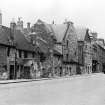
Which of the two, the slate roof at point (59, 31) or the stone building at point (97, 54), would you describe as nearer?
the slate roof at point (59, 31)

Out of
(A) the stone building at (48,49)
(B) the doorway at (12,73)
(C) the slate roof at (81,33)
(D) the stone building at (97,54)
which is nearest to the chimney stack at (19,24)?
(A) the stone building at (48,49)

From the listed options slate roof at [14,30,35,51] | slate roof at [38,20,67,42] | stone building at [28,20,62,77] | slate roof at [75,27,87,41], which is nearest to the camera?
slate roof at [14,30,35,51]

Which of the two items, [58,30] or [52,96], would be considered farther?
[58,30]

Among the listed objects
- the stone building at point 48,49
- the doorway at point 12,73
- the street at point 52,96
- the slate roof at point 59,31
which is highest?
the slate roof at point 59,31

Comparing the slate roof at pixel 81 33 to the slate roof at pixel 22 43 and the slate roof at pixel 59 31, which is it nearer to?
the slate roof at pixel 59 31

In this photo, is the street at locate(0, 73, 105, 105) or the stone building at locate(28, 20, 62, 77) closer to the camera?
the street at locate(0, 73, 105, 105)

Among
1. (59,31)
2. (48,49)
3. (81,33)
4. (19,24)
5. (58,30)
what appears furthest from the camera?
(81,33)

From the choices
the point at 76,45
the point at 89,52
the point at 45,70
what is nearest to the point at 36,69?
the point at 45,70

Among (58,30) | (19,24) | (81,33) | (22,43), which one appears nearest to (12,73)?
(22,43)

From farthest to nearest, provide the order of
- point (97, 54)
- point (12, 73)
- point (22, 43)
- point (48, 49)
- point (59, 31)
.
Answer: point (97, 54), point (59, 31), point (48, 49), point (22, 43), point (12, 73)

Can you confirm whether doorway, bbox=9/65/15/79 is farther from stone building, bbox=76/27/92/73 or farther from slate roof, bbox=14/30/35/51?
stone building, bbox=76/27/92/73

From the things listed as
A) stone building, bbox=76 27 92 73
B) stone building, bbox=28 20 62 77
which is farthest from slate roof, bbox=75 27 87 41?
stone building, bbox=28 20 62 77

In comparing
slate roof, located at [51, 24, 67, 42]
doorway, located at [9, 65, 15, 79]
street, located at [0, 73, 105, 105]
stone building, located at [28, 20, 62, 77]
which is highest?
slate roof, located at [51, 24, 67, 42]

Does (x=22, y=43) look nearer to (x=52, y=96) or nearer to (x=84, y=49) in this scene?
(x=52, y=96)
